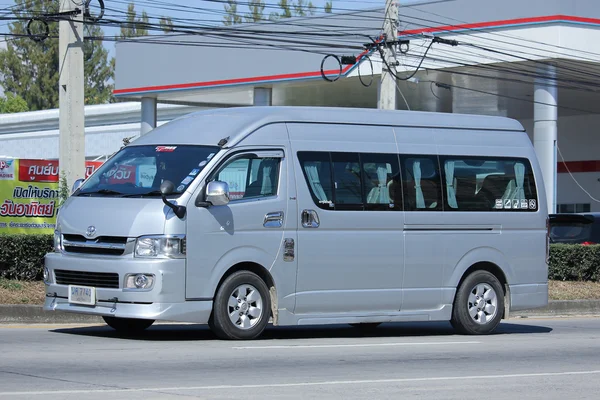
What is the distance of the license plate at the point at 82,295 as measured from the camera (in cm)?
1219

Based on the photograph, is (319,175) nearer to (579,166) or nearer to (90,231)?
(90,231)

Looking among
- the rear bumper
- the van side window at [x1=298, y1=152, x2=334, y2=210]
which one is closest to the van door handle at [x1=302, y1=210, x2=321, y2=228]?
the van side window at [x1=298, y1=152, x2=334, y2=210]

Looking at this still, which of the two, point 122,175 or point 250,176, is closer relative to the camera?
point 250,176

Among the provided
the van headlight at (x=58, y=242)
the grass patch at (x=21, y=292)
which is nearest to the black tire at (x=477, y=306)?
the van headlight at (x=58, y=242)

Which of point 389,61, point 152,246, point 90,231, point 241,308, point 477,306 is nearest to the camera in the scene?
point 152,246

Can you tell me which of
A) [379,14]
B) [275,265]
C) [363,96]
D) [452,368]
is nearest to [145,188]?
[275,265]

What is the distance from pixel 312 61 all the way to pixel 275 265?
71.5ft

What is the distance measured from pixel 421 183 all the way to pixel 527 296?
233cm

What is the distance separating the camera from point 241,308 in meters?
12.6

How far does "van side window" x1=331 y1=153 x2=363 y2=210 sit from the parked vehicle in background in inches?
437

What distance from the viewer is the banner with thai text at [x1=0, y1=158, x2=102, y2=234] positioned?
21469mm

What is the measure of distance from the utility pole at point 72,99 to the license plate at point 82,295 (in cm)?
745

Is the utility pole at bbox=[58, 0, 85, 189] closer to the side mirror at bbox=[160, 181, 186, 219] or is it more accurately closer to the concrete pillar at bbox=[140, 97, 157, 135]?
the side mirror at bbox=[160, 181, 186, 219]

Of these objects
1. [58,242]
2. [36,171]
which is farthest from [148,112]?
[58,242]
